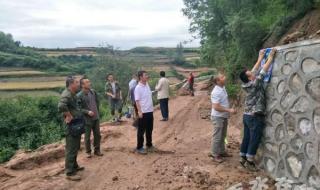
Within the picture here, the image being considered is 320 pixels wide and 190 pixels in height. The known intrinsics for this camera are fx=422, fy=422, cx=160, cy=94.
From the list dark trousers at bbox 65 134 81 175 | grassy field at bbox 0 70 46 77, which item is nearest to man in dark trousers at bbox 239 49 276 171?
dark trousers at bbox 65 134 81 175

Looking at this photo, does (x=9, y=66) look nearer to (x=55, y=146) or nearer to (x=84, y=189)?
(x=55, y=146)

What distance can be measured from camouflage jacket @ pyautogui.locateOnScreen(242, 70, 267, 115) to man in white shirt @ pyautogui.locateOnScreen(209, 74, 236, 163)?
0.69m

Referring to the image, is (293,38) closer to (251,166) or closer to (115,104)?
(251,166)

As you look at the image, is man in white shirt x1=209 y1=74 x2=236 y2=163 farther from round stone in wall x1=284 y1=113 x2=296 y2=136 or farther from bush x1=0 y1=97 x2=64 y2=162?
bush x1=0 y1=97 x2=64 y2=162

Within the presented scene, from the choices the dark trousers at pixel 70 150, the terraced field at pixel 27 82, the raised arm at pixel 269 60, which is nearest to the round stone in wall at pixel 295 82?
the raised arm at pixel 269 60

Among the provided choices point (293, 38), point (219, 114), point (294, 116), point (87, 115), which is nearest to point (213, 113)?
point (219, 114)

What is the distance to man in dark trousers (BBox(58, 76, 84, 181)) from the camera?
831 cm

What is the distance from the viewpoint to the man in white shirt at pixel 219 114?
337 inches

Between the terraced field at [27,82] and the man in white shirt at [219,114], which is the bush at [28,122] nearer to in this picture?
the terraced field at [27,82]

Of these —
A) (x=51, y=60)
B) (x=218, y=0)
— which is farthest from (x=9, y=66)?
(x=218, y=0)

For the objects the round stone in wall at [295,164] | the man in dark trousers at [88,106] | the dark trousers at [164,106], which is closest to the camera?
the round stone in wall at [295,164]

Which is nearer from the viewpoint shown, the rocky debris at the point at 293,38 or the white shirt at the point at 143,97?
the white shirt at the point at 143,97

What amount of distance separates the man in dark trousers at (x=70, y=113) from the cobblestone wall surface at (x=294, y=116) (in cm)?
373

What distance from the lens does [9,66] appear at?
5406 cm
